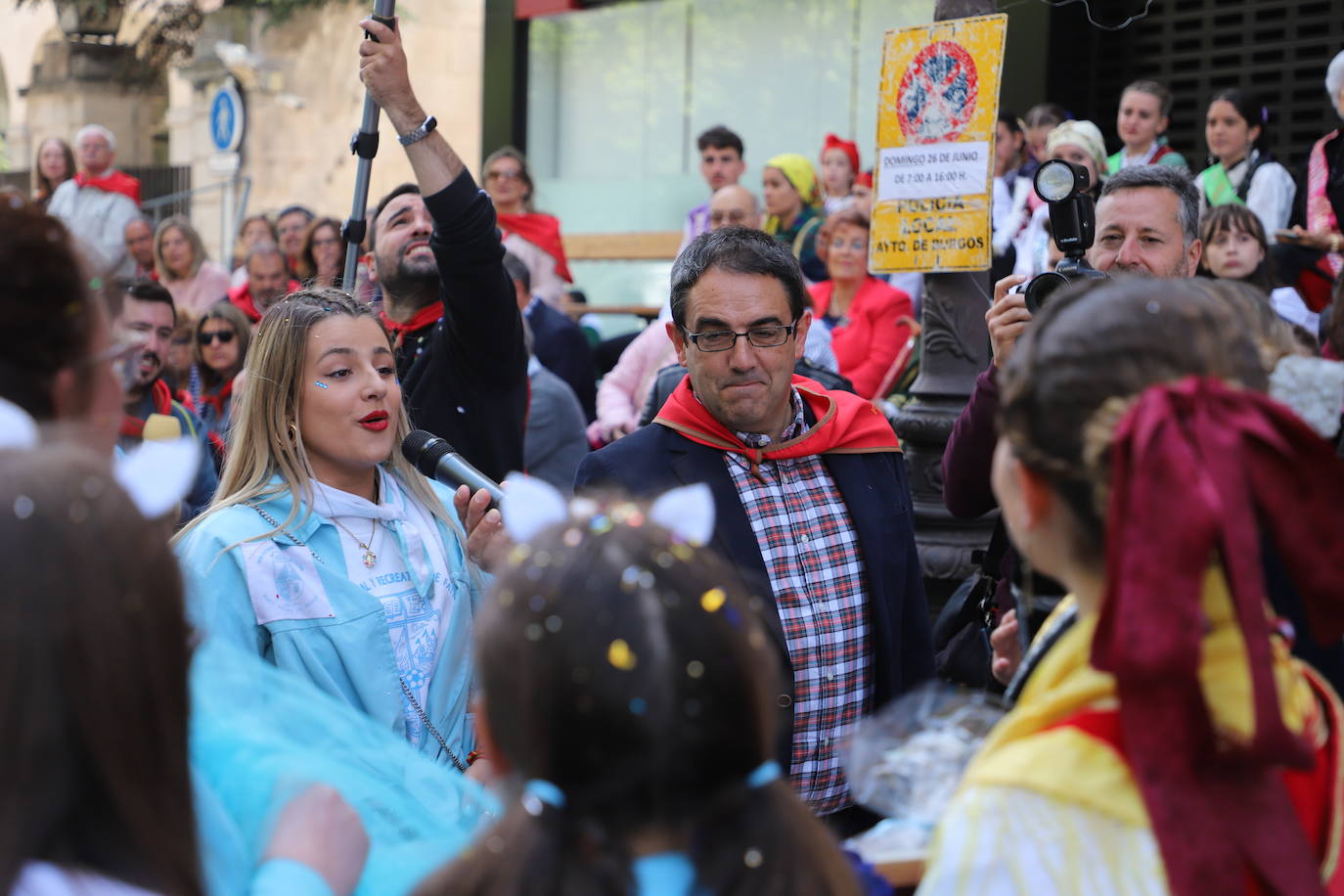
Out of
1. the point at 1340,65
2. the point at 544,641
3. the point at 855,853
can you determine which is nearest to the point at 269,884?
the point at 544,641

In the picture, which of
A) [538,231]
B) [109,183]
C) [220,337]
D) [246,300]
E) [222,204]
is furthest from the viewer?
[222,204]

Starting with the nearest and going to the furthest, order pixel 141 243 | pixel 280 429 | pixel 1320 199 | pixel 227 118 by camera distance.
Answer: pixel 280 429
pixel 1320 199
pixel 141 243
pixel 227 118

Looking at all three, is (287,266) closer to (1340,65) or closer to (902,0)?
(902,0)

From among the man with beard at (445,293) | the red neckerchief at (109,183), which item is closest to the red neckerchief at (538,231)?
the man with beard at (445,293)

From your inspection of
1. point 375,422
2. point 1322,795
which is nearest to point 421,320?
point 375,422

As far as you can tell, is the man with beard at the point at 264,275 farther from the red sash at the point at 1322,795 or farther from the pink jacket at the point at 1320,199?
the red sash at the point at 1322,795

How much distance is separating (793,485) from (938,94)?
7.58 feet

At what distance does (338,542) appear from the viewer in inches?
117

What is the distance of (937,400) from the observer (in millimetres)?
5453

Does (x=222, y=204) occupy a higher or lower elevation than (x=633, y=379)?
higher

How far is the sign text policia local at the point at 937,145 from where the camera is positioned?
4906 mm

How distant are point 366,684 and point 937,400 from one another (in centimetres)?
317

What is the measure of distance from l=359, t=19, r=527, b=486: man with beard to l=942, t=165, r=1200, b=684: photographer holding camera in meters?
1.34

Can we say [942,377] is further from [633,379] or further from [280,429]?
[280,429]
